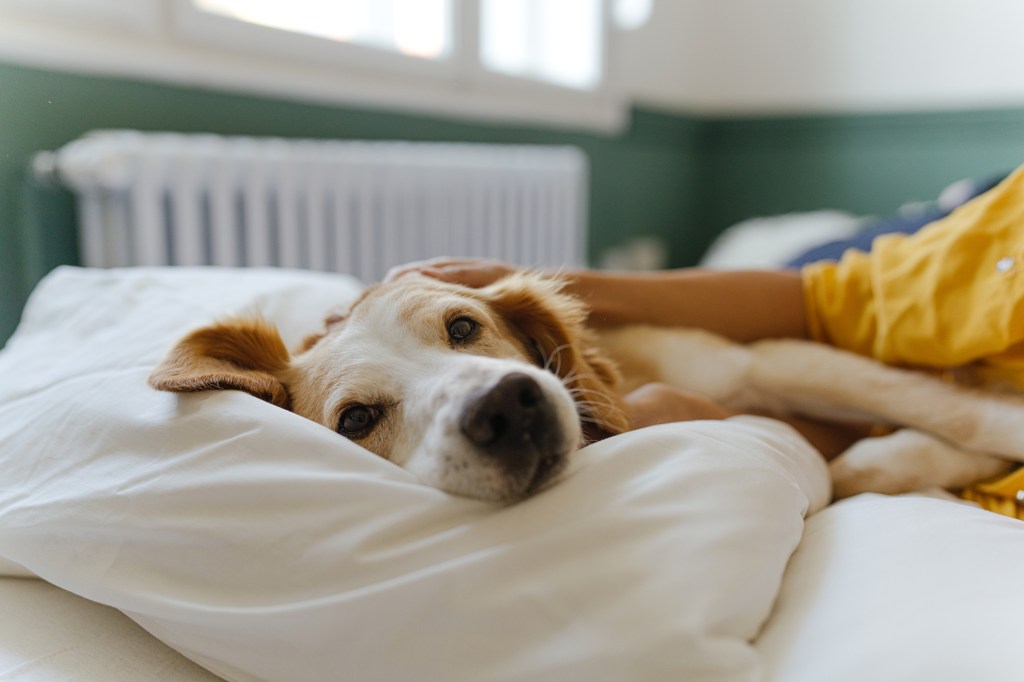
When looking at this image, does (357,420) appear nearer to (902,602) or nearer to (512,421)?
(512,421)

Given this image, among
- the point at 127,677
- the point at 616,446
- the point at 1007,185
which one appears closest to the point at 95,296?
the point at 127,677

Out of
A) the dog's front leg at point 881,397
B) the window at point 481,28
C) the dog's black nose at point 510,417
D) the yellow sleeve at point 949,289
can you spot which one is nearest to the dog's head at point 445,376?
the dog's black nose at point 510,417

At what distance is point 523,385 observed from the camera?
818 mm

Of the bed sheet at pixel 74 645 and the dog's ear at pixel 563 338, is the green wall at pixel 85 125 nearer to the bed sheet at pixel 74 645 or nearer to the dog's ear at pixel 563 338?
the bed sheet at pixel 74 645

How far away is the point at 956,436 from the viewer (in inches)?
47.8

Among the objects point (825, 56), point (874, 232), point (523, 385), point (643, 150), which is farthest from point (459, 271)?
point (825, 56)

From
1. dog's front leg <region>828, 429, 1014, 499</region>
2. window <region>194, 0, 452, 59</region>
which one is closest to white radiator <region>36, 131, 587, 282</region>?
window <region>194, 0, 452, 59</region>

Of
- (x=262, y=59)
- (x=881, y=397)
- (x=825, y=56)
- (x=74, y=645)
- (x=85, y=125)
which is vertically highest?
(x=825, y=56)

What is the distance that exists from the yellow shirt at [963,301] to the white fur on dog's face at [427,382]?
61 cm

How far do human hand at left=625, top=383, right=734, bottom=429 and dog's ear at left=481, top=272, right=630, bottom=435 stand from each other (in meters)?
0.04

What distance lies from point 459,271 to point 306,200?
1.06 meters

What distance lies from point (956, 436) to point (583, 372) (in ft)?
1.87

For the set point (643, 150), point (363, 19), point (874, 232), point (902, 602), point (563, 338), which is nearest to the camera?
point (902, 602)

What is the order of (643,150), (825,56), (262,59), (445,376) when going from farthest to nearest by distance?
1. (643,150)
2. (825,56)
3. (262,59)
4. (445,376)
